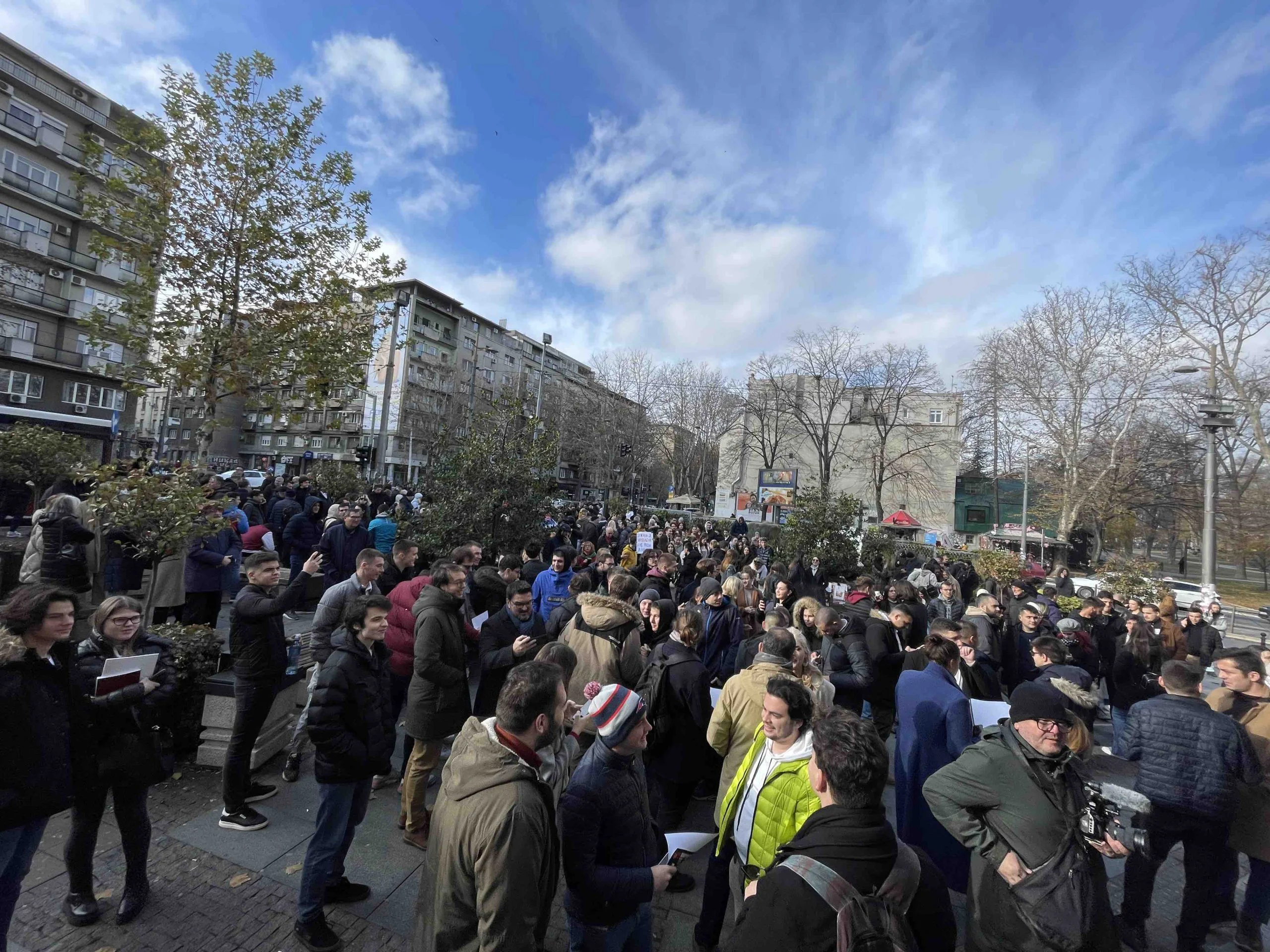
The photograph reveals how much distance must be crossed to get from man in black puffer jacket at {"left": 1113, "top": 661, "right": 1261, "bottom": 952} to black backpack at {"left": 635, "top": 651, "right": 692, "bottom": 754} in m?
2.82

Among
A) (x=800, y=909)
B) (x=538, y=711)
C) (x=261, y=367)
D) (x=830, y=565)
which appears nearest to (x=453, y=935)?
(x=538, y=711)

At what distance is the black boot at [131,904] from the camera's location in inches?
110

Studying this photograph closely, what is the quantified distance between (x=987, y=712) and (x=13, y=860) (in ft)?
17.1

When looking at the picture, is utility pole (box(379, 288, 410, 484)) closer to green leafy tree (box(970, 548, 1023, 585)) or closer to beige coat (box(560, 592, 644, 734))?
beige coat (box(560, 592, 644, 734))

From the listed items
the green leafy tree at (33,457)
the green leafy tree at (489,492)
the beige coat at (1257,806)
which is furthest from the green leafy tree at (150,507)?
the green leafy tree at (33,457)

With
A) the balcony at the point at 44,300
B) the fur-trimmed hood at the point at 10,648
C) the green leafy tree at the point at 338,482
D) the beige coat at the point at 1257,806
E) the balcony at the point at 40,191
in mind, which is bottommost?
the beige coat at the point at 1257,806

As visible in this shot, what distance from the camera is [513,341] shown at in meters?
63.5

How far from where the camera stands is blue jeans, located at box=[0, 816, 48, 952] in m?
2.28

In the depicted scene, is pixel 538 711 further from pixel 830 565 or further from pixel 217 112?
pixel 830 565

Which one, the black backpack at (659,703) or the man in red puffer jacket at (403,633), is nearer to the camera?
the black backpack at (659,703)

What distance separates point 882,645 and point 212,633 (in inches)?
231

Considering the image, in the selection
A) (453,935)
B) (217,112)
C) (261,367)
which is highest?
(217,112)

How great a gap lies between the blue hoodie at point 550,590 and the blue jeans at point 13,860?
4064mm

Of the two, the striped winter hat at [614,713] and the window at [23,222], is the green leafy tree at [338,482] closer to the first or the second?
the striped winter hat at [614,713]
